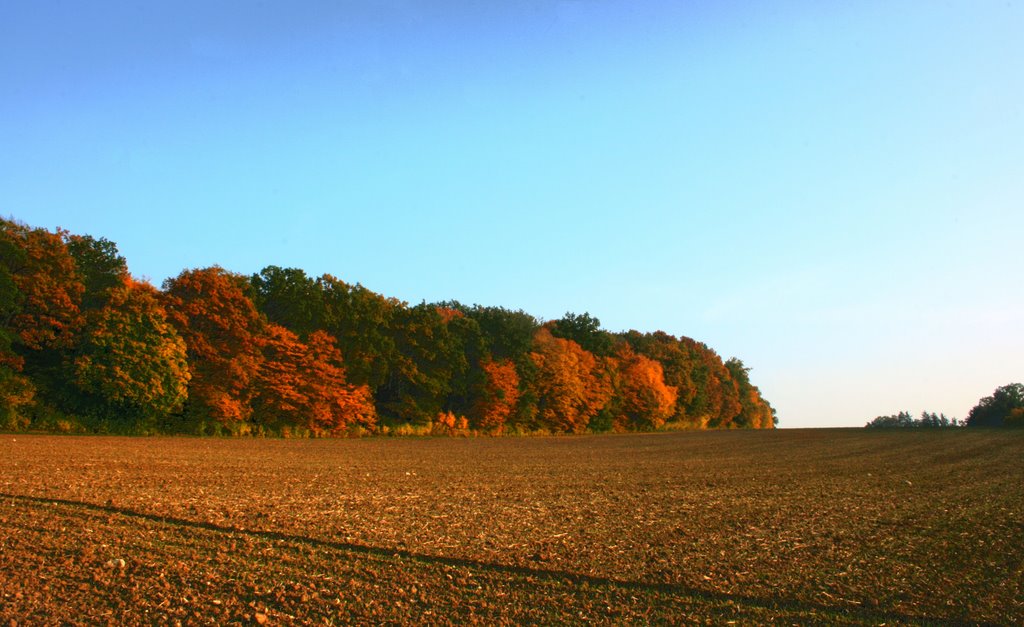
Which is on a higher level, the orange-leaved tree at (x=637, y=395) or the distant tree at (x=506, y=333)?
the distant tree at (x=506, y=333)

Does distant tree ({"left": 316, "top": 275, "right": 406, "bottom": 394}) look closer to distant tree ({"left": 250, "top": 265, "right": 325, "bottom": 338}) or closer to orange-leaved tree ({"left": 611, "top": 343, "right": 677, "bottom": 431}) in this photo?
distant tree ({"left": 250, "top": 265, "right": 325, "bottom": 338})

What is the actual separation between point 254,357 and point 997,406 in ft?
312

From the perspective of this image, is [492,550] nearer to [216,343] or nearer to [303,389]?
[216,343]

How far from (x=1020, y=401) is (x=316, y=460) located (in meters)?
98.8

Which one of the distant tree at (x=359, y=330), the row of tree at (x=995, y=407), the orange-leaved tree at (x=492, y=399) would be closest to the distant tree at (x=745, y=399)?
the row of tree at (x=995, y=407)

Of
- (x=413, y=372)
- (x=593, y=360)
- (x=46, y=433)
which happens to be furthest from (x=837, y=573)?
(x=593, y=360)

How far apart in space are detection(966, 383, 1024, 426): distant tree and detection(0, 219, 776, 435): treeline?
53847 millimetres

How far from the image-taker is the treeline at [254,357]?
41344mm

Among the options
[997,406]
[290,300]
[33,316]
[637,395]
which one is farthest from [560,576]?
[997,406]

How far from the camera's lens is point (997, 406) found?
95.0m

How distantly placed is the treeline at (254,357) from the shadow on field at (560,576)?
3232 cm

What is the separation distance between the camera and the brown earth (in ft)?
27.0

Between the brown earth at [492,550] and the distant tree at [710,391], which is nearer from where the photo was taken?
the brown earth at [492,550]

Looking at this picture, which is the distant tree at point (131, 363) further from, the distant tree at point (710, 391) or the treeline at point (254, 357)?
the distant tree at point (710, 391)
